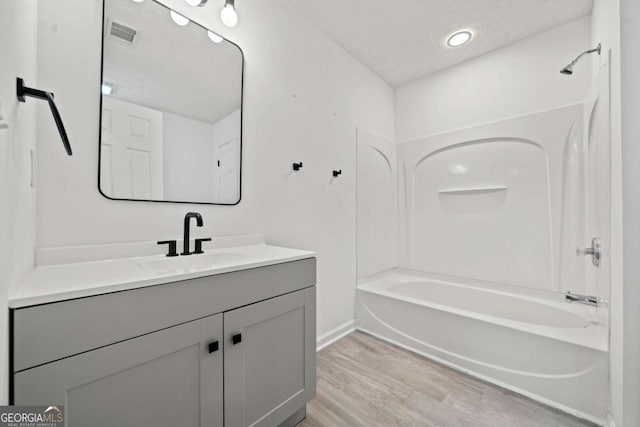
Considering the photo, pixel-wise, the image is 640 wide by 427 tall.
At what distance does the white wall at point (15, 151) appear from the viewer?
1.89 ft

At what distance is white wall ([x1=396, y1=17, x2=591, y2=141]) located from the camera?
2.02m

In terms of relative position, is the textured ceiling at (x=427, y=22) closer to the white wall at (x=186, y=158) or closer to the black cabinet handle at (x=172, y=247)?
the white wall at (x=186, y=158)

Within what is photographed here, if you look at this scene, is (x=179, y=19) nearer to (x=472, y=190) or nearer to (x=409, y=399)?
(x=409, y=399)

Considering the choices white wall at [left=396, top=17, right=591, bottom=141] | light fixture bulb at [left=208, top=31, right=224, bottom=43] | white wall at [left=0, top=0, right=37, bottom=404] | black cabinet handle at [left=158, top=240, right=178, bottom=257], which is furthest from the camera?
white wall at [left=396, top=17, right=591, bottom=141]

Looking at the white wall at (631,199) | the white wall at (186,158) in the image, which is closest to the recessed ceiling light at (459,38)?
the white wall at (631,199)

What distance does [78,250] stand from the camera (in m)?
1.05

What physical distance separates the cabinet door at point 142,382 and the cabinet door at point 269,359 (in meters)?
0.06

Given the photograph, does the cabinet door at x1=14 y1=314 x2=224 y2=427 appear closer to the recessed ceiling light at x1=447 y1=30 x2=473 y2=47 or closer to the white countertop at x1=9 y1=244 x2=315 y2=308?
the white countertop at x1=9 y1=244 x2=315 y2=308

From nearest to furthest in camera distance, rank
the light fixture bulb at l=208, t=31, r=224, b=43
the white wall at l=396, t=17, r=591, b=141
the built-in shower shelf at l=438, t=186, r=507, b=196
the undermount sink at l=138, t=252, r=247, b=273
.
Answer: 1. the undermount sink at l=138, t=252, r=247, b=273
2. the light fixture bulb at l=208, t=31, r=224, b=43
3. the white wall at l=396, t=17, r=591, b=141
4. the built-in shower shelf at l=438, t=186, r=507, b=196

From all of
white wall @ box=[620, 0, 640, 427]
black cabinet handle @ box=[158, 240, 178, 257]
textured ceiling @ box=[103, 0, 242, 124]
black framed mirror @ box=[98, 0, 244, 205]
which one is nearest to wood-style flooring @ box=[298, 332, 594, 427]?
white wall @ box=[620, 0, 640, 427]

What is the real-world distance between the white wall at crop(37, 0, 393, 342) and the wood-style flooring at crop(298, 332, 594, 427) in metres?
0.50

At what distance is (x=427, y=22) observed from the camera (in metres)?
2.01

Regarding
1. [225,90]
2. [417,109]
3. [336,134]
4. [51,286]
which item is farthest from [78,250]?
[417,109]

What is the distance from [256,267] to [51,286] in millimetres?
622
